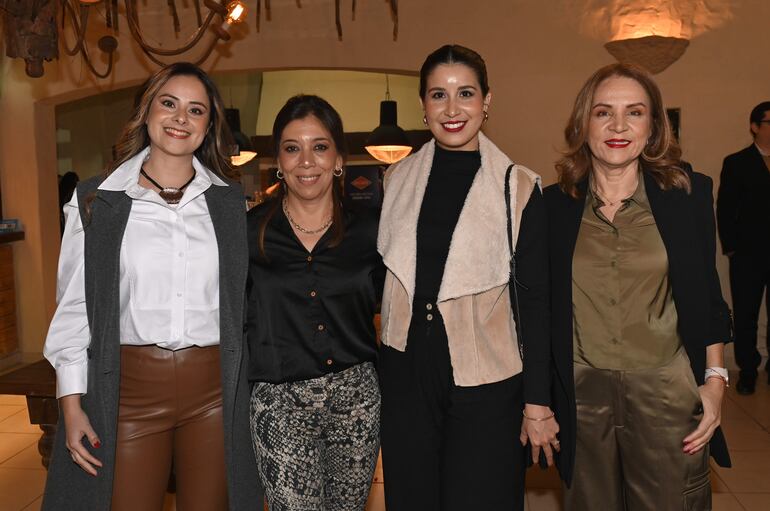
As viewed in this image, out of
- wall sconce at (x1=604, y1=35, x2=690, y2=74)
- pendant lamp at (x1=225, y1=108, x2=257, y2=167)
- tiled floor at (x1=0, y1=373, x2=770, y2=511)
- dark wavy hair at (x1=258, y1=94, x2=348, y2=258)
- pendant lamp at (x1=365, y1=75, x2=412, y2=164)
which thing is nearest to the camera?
dark wavy hair at (x1=258, y1=94, x2=348, y2=258)

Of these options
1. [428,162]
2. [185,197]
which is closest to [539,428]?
[428,162]

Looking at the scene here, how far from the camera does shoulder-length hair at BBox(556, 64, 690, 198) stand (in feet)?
7.38

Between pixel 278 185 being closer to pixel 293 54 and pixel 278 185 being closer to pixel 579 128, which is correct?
pixel 579 128

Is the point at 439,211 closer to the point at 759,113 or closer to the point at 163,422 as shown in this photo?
the point at 163,422

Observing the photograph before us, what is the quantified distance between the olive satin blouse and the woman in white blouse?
1043mm

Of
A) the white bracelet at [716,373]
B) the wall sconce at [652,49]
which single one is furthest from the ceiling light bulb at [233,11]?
the wall sconce at [652,49]

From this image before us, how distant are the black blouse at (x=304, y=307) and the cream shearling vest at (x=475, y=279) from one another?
10 centimetres

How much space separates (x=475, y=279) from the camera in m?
2.18

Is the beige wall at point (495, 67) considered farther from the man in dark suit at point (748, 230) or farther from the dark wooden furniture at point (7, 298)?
the man in dark suit at point (748, 230)

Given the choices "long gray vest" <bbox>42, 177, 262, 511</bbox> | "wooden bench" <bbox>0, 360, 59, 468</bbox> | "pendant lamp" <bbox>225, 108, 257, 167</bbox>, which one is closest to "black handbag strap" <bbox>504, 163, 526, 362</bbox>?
"long gray vest" <bbox>42, 177, 262, 511</bbox>

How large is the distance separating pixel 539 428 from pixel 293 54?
5.32 meters

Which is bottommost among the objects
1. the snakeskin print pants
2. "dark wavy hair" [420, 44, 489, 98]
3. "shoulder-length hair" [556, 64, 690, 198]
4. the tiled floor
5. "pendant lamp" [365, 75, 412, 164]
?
the tiled floor

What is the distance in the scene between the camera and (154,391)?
6.98 feet

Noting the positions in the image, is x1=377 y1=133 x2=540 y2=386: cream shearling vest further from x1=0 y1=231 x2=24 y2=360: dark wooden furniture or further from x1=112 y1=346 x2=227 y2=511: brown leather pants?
x1=0 y1=231 x2=24 y2=360: dark wooden furniture
